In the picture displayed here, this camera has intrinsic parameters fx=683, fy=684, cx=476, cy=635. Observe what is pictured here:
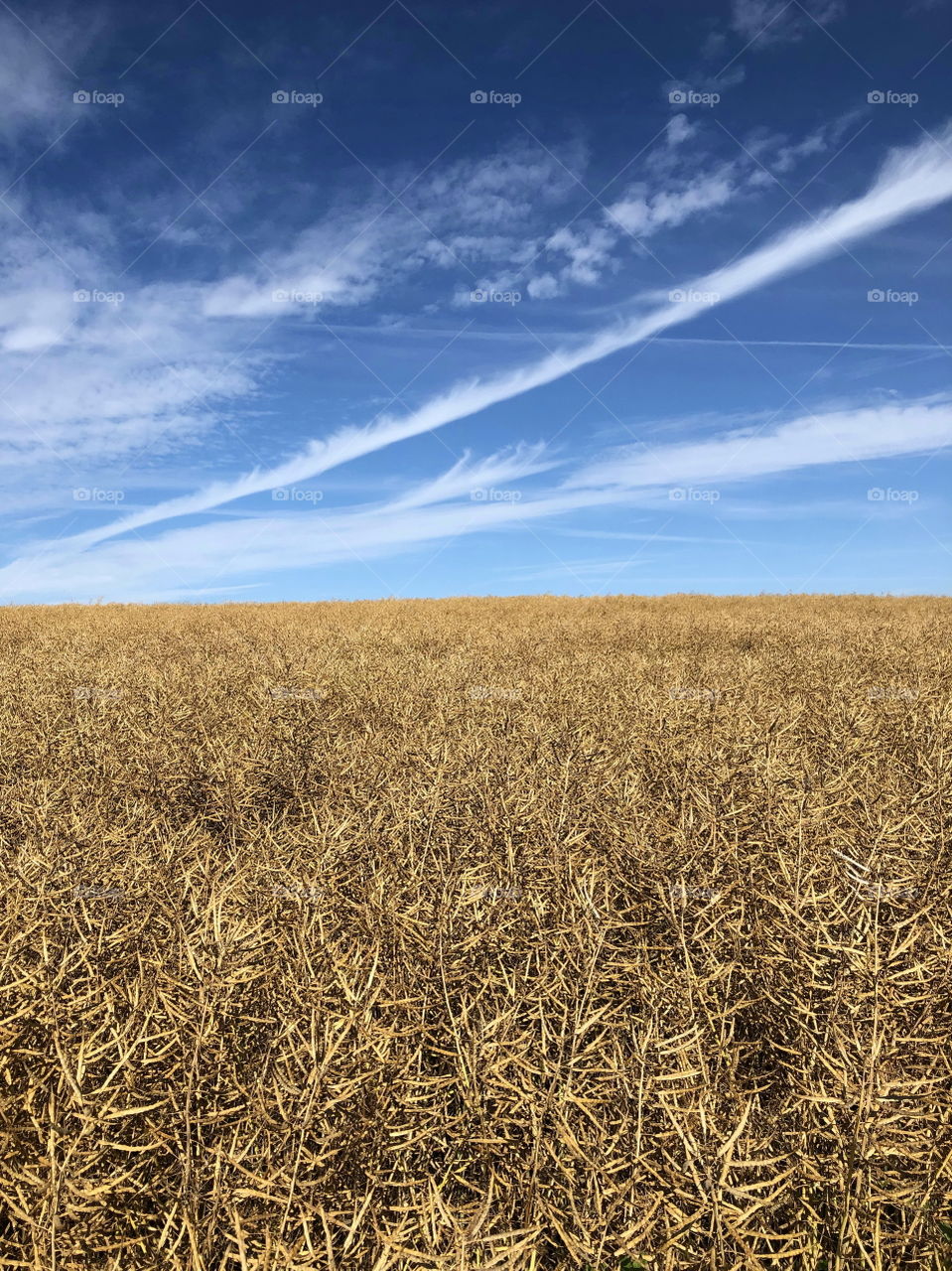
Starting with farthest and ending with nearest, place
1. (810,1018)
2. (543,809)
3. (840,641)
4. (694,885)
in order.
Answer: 1. (840,641)
2. (543,809)
3. (694,885)
4. (810,1018)

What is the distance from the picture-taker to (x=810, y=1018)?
69.6 inches

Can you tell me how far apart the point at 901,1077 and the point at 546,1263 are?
33.5 inches

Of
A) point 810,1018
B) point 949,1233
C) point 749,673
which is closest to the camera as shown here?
point 949,1233

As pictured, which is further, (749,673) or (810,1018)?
(749,673)

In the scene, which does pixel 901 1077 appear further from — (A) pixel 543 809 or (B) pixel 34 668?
(B) pixel 34 668

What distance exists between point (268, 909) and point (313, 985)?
0.63 meters

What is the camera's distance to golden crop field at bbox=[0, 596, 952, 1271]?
119 cm

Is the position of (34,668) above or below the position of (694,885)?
above

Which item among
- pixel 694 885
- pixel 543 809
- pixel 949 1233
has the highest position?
pixel 543 809

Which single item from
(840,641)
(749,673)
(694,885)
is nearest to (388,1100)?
(694,885)

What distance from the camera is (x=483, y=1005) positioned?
1.56 metres

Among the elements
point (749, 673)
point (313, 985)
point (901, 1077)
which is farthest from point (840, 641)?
point (313, 985)

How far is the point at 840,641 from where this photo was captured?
9.51 metres

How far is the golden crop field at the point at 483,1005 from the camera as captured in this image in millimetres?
1188
